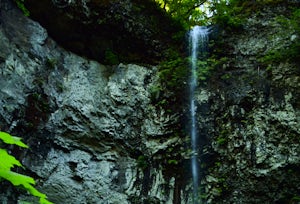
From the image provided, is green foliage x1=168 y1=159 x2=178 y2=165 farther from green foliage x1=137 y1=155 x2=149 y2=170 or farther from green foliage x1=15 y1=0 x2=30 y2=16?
green foliage x1=15 y1=0 x2=30 y2=16

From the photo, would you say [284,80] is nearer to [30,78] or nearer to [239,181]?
[239,181]

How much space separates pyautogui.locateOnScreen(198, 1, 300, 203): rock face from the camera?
232 inches

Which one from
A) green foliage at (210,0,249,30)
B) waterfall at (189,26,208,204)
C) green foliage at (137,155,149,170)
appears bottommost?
green foliage at (137,155,149,170)

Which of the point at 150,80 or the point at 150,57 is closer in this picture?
the point at 150,80

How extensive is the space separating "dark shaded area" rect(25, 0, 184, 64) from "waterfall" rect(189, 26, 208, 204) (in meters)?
0.60

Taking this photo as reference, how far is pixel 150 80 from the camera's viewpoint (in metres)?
7.56

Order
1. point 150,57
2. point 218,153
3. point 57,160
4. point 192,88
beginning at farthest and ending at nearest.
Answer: point 150,57
point 192,88
point 218,153
point 57,160

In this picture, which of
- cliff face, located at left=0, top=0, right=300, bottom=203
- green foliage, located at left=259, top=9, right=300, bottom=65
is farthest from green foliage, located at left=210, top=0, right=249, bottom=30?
green foliage, located at left=259, top=9, right=300, bottom=65

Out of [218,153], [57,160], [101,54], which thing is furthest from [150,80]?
[57,160]

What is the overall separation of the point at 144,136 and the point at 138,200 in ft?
4.35

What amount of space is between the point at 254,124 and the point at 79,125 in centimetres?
353

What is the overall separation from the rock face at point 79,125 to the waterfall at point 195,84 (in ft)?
1.11

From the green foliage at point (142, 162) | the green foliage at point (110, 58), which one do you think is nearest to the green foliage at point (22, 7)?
the green foliage at point (110, 58)

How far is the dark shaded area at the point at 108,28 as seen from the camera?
280 inches
